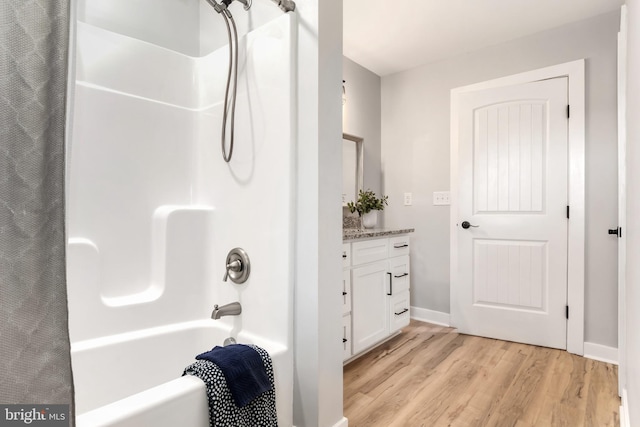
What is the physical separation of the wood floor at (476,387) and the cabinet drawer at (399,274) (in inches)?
17.3

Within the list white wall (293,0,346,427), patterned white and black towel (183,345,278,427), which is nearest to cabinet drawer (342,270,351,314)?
white wall (293,0,346,427)

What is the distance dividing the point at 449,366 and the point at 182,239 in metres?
1.88

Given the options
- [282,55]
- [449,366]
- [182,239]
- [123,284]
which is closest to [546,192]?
[449,366]

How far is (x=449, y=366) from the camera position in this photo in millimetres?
2336

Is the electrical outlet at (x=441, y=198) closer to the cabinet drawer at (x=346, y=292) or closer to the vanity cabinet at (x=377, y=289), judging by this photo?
the vanity cabinet at (x=377, y=289)

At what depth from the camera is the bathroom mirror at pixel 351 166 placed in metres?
3.08

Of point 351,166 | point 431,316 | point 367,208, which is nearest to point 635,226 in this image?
point 367,208

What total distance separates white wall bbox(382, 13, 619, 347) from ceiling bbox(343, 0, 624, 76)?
123 mm

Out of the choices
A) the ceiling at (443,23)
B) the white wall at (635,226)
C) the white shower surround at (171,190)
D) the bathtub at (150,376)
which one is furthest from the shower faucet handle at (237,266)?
the ceiling at (443,23)

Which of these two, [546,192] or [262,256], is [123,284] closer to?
[262,256]

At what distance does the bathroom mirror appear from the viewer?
3078 millimetres

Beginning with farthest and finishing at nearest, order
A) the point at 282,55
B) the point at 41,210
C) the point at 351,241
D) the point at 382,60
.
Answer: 1. the point at 382,60
2. the point at 351,241
3. the point at 282,55
4. the point at 41,210

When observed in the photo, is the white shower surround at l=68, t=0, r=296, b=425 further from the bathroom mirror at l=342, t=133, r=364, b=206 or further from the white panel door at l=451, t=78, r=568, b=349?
the white panel door at l=451, t=78, r=568, b=349

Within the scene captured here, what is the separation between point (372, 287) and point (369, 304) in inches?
4.6
